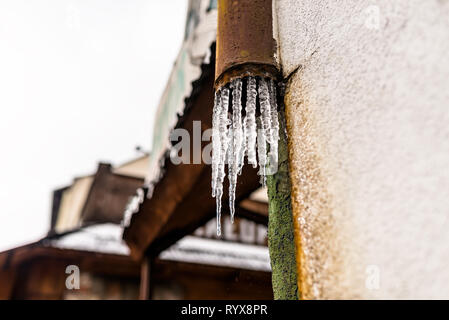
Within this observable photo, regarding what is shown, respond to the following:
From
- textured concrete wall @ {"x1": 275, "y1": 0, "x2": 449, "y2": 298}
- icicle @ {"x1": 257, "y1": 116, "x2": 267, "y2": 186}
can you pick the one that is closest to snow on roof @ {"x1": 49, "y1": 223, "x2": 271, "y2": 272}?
icicle @ {"x1": 257, "y1": 116, "x2": 267, "y2": 186}

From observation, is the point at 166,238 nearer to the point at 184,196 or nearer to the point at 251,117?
the point at 184,196

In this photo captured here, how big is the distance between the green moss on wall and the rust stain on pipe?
0.18 metres

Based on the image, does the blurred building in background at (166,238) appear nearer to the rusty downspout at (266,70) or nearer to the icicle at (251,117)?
the rusty downspout at (266,70)

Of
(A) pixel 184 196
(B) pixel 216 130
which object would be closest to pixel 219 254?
(A) pixel 184 196

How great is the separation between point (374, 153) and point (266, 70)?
18.9 inches

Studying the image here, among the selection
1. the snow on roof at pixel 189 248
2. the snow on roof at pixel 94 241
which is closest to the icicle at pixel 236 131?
the snow on roof at pixel 94 241

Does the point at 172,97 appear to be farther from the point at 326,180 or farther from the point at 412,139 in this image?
the point at 412,139

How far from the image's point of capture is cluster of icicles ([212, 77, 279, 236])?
1224mm

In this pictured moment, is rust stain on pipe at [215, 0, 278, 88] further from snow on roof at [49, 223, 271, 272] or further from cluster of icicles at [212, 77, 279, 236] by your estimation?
snow on roof at [49, 223, 271, 272]

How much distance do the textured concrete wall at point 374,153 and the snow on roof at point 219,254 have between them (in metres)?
5.23

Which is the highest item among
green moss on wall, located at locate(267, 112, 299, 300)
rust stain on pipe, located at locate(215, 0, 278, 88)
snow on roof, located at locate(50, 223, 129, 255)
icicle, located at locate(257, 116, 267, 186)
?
snow on roof, located at locate(50, 223, 129, 255)

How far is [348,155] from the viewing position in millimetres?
945

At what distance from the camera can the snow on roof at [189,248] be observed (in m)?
6.20
